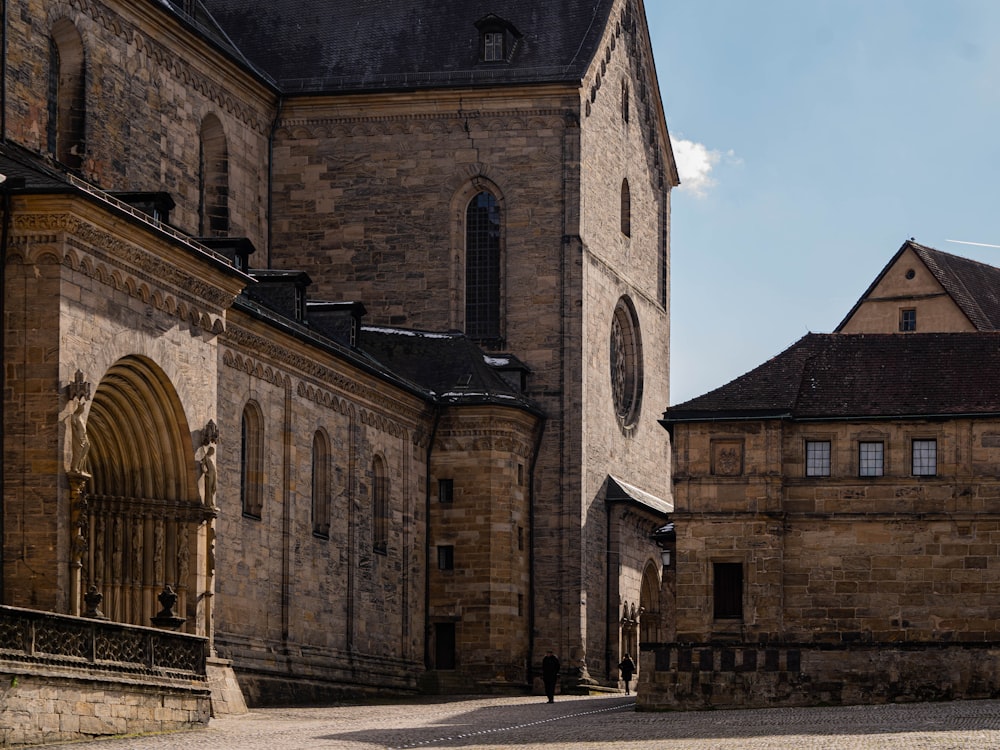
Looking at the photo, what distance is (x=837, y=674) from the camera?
39562 millimetres

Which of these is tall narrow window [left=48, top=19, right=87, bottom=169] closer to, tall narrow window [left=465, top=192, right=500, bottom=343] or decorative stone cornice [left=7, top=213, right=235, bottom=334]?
decorative stone cornice [left=7, top=213, right=235, bottom=334]

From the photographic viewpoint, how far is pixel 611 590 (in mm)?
60656

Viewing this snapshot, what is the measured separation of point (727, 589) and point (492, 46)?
20.0 meters

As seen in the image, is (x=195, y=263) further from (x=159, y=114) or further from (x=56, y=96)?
(x=159, y=114)

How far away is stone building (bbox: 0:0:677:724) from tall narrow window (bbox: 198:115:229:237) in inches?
3.1

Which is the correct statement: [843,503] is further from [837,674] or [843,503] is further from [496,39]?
[496,39]

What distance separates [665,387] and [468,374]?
13.8 m

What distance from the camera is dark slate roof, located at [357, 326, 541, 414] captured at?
185ft

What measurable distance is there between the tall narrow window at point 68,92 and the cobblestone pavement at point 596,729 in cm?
1264

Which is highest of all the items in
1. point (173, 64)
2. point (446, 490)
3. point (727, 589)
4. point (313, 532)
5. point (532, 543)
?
point (173, 64)

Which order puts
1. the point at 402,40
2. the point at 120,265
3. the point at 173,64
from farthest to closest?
the point at 402,40
the point at 173,64
the point at 120,265

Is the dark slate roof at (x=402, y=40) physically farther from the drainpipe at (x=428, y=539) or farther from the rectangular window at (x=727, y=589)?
the rectangular window at (x=727, y=589)

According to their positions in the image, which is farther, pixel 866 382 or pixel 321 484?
pixel 321 484

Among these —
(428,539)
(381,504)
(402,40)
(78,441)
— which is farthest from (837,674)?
(402,40)
